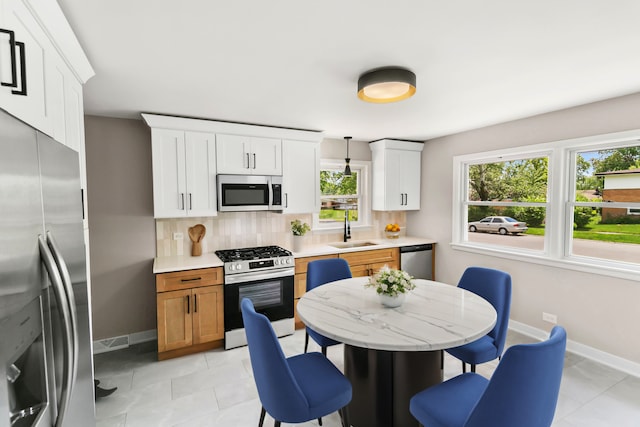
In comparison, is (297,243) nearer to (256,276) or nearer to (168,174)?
(256,276)

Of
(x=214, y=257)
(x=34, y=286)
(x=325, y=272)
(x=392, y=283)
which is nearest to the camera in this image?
Answer: (x=34, y=286)

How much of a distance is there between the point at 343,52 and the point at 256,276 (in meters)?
2.29

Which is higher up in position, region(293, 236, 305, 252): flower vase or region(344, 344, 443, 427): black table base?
region(293, 236, 305, 252): flower vase

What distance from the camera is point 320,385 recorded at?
5.70 ft

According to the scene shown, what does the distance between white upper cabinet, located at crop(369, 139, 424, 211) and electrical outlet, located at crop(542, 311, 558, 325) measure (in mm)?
2078

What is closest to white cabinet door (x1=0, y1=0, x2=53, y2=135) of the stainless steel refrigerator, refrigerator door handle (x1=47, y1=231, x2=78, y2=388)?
the stainless steel refrigerator

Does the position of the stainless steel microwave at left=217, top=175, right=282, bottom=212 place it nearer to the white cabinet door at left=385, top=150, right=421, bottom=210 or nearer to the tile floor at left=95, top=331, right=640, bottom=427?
the tile floor at left=95, top=331, right=640, bottom=427

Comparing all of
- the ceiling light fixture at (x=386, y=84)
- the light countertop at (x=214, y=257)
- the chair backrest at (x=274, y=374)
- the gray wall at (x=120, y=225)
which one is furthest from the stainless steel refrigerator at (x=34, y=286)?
the gray wall at (x=120, y=225)

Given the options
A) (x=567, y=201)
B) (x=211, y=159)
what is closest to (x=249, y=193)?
(x=211, y=159)

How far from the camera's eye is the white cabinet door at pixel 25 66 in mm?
973

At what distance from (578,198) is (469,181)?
1267 mm

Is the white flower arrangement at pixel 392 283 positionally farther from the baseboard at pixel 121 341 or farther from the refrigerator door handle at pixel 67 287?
the baseboard at pixel 121 341

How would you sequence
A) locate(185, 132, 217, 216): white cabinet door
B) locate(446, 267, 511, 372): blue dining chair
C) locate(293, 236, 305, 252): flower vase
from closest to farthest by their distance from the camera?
1. locate(446, 267, 511, 372): blue dining chair
2. locate(185, 132, 217, 216): white cabinet door
3. locate(293, 236, 305, 252): flower vase

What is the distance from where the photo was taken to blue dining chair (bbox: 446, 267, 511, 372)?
86.4 inches
